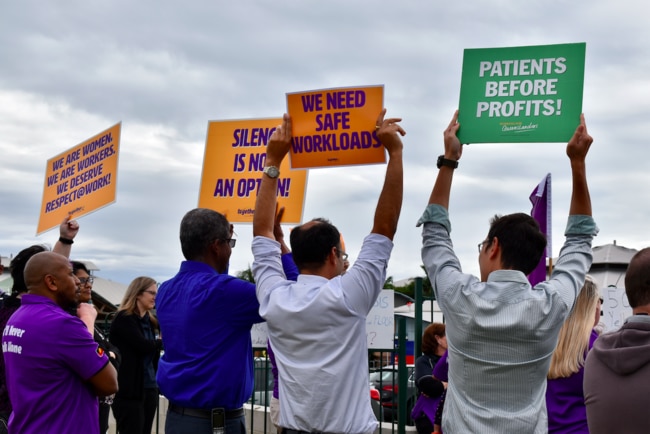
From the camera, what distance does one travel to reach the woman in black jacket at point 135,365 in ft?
25.2

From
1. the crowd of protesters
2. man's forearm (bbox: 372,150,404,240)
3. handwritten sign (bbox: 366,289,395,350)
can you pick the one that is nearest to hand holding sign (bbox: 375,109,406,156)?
the crowd of protesters

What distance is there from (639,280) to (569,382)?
0.99m

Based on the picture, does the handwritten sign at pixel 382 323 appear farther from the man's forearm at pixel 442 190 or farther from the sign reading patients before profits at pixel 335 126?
the man's forearm at pixel 442 190

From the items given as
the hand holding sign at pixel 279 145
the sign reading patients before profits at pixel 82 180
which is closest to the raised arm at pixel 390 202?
the hand holding sign at pixel 279 145

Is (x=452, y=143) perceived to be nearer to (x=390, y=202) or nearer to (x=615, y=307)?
(x=390, y=202)

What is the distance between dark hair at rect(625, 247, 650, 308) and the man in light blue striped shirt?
0.75ft

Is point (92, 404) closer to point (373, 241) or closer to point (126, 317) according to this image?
point (373, 241)

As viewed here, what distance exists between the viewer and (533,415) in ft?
10.9

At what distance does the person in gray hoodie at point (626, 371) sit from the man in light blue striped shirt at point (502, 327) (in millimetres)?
238

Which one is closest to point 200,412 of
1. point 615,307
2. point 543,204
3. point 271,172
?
point 271,172

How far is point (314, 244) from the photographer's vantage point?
3.96 m

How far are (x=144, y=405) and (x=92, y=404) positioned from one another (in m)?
3.66

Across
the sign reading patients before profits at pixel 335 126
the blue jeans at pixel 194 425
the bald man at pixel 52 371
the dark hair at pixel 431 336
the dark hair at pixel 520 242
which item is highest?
the sign reading patients before profits at pixel 335 126

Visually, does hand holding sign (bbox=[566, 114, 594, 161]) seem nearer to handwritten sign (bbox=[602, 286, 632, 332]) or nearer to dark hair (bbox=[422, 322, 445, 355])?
dark hair (bbox=[422, 322, 445, 355])
